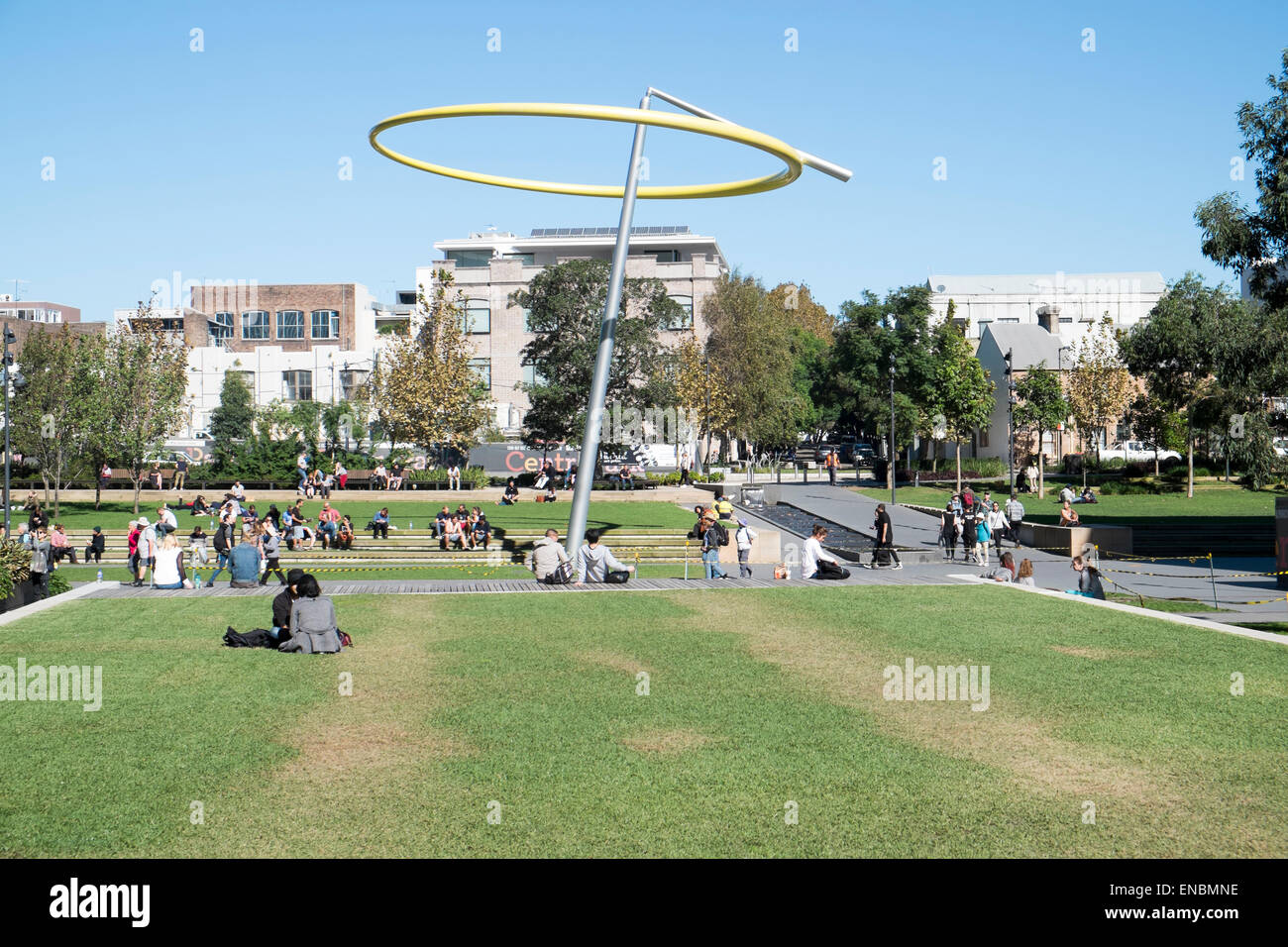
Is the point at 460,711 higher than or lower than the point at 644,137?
lower

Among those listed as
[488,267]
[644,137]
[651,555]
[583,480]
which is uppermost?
[488,267]

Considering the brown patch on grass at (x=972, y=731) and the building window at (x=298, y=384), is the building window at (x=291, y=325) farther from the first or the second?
the brown patch on grass at (x=972, y=731)

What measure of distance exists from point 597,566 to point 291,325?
265ft

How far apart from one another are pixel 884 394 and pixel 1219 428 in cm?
2181

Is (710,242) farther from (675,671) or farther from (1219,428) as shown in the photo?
(675,671)

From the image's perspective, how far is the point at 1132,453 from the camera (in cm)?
6806

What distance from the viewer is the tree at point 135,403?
41.4 m

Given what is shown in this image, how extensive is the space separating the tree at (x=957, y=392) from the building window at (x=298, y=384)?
45467 mm

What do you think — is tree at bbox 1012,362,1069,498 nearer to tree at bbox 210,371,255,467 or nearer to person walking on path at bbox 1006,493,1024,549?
person walking on path at bbox 1006,493,1024,549

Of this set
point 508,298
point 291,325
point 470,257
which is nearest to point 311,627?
point 508,298

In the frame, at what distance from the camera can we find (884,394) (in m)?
68.1

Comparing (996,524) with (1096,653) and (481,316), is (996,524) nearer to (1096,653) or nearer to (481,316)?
(1096,653)
